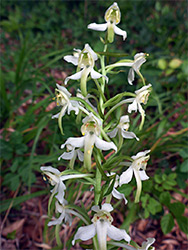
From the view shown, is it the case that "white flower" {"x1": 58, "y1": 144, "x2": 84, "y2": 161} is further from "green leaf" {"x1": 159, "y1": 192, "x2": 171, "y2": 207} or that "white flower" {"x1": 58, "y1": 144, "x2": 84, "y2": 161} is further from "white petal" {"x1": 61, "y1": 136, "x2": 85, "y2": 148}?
"green leaf" {"x1": 159, "y1": 192, "x2": 171, "y2": 207}

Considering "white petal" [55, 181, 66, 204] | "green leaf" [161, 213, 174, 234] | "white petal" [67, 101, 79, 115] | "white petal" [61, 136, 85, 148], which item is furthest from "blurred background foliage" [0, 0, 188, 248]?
"white petal" [55, 181, 66, 204]

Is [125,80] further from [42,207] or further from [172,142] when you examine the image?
[42,207]

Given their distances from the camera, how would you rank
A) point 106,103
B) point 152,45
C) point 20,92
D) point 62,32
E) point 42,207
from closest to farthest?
1. point 106,103
2. point 42,207
3. point 20,92
4. point 152,45
5. point 62,32

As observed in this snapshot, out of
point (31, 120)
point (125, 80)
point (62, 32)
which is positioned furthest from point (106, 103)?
point (62, 32)

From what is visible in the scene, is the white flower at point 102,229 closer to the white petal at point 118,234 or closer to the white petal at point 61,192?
the white petal at point 118,234

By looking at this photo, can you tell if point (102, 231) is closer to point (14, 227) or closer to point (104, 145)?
point (104, 145)

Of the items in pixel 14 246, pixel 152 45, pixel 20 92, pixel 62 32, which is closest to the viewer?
pixel 14 246
